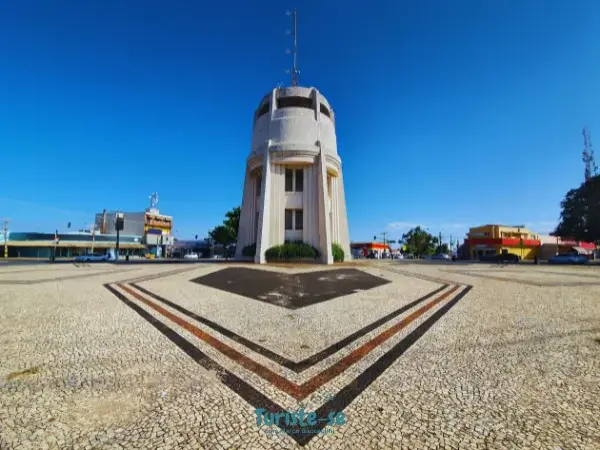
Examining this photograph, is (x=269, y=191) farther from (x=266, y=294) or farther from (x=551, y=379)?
(x=551, y=379)

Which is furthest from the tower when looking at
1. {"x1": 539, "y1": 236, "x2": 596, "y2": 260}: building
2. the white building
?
{"x1": 539, "y1": 236, "x2": 596, "y2": 260}: building

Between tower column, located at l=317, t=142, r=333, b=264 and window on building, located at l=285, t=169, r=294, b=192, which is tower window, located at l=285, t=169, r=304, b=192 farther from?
tower column, located at l=317, t=142, r=333, b=264

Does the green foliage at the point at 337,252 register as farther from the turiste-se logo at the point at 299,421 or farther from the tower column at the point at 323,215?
the turiste-se logo at the point at 299,421

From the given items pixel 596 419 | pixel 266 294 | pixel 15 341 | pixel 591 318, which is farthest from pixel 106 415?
pixel 591 318

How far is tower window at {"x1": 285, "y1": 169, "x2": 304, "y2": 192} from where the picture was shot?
81.9ft

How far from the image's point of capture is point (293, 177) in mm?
24953

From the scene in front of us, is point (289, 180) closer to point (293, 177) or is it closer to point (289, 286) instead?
point (293, 177)

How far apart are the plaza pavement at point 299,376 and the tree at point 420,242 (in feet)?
248

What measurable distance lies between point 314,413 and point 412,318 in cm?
449

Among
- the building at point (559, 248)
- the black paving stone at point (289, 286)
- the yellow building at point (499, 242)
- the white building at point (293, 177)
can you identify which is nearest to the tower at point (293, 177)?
the white building at point (293, 177)

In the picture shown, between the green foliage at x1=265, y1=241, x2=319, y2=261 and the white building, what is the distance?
0.64 m

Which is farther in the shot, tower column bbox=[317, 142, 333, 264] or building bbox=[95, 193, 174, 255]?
building bbox=[95, 193, 174, 255]

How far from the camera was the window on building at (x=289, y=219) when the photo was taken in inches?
967

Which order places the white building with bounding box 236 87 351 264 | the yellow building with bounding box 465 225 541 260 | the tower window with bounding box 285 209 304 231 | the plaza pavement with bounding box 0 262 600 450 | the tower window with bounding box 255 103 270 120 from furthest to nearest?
the yellow building with bounding box 465 225 541 260 < the tower window with bounding box 255 103 270 120 < the tower window with bounding box 285 209 304 231 < the white building with bounding box 236 87 351 264 < the plaza pavement with bounding box 0 262 600 450
